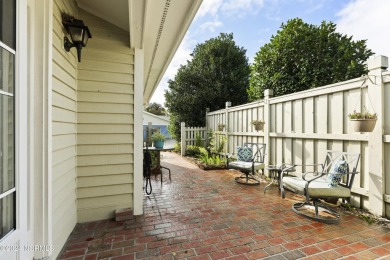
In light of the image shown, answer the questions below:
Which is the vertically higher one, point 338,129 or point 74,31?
point 74,31

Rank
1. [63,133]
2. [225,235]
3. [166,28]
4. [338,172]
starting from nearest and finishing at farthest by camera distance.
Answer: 1. [63,133]
2. [225,235]
3. [166,28]
4. [338,172]

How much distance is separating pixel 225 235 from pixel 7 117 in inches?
88.0

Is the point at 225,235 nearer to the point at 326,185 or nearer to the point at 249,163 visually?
the point at 326,185

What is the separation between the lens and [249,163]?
4383 millimetres

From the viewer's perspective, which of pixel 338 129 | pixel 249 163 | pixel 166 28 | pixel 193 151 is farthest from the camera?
pixel 193 151

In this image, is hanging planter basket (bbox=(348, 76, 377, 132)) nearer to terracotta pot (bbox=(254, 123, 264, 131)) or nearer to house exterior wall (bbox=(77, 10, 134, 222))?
terracotta pot (bbox=(254, 123, 264, 131))

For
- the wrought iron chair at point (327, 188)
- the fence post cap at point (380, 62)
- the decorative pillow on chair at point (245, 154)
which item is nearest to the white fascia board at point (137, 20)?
the wrought iron chair at point (327, 188)

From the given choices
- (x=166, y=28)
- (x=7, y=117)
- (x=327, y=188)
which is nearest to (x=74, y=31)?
(x=166, y=28)

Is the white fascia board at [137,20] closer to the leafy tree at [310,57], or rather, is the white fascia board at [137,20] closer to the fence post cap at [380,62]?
the fence post cap at [380,62]

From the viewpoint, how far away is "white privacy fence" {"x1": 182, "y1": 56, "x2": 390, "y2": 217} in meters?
2.58

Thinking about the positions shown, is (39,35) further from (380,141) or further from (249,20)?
(249,20)

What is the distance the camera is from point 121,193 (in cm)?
275

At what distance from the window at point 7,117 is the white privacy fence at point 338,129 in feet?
12.5

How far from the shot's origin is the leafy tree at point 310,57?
6.27 meters
